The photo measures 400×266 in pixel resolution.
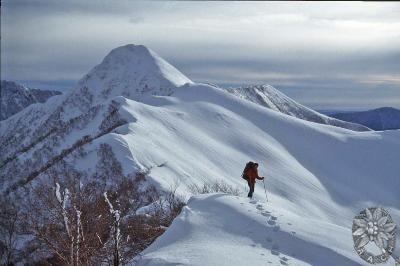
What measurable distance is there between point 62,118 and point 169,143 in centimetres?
12586

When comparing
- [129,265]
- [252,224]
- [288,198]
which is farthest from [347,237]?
[288,198]

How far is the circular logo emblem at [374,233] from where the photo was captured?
43.0 ft

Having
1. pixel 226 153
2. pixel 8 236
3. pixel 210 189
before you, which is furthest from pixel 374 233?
pixel 226 153

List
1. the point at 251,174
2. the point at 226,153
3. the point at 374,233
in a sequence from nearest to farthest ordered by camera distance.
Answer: the point at 374,233, the point at 251,174, the point at 226,153

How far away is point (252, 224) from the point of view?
16.8 m

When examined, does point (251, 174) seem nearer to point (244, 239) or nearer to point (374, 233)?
point (244, 239)

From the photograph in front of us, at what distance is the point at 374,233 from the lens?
13742 mm

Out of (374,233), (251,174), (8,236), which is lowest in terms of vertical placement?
(8,236)

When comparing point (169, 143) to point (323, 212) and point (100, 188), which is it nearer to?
point (100, 188)

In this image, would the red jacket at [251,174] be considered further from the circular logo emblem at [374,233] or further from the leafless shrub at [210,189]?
the leafless shrub at [210,189]

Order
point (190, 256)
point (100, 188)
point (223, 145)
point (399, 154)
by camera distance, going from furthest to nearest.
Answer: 1. point (399, 154)
2. point (223, 145)
3. point (100, 188)
4. point (190, 256)

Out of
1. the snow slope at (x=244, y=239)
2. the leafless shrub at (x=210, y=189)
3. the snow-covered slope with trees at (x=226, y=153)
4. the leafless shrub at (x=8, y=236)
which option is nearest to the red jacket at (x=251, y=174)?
the snow-covered slope with trees at (x=226, y=153)

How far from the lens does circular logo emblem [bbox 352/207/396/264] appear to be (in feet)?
43.0

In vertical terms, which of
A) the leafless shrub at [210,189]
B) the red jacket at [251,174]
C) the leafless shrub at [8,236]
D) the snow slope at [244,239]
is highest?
the red jacket at [251,174]
